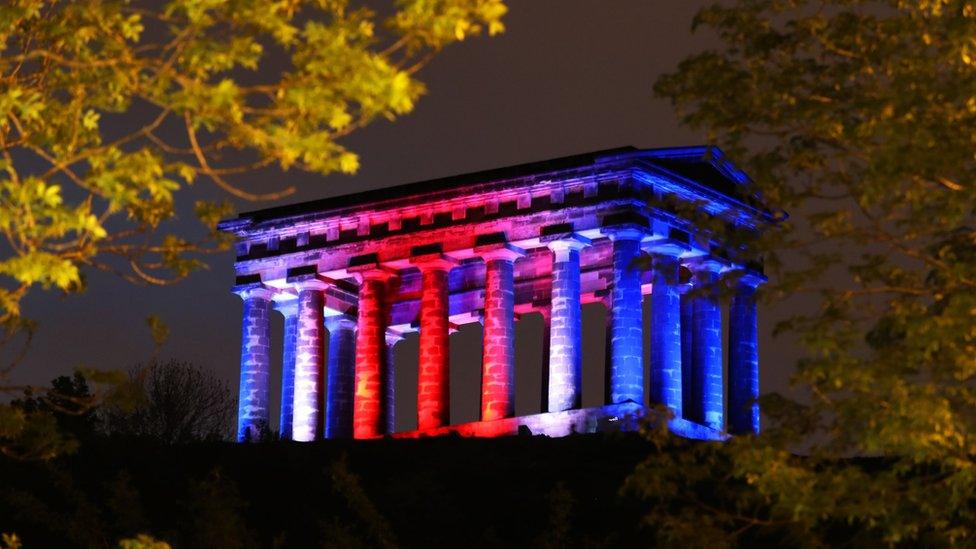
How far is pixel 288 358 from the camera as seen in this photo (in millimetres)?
90188

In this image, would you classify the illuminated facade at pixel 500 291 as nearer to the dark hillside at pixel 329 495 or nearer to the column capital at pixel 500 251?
the column capital at pixel 500 251

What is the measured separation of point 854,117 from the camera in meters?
33.8

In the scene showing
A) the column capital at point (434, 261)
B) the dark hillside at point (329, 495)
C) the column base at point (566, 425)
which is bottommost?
the dark hillside at point (329, 495)

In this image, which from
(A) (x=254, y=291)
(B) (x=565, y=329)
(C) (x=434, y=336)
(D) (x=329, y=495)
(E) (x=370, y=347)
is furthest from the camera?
(A) (x=254, y=291)

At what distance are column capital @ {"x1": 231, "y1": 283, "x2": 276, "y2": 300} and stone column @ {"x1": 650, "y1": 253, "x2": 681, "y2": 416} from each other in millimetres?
18426

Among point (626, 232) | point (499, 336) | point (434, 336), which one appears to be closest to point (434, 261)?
point (434, 336)

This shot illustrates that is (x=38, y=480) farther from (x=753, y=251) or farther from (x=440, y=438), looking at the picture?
(x=753, y=251)

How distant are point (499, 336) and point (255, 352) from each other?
13.6 metres

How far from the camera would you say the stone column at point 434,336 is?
82.2 m

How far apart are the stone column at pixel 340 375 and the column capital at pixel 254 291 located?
455 cm

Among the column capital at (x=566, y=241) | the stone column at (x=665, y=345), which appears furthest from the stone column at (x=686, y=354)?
the column capital at (x=566, y=241)

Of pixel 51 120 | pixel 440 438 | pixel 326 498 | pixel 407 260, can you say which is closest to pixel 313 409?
pixel 407 260

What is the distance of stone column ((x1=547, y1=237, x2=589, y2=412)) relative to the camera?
7712cm

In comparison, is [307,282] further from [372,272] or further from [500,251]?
[500,251]
